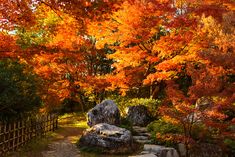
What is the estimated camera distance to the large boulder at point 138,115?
1883 centimetres

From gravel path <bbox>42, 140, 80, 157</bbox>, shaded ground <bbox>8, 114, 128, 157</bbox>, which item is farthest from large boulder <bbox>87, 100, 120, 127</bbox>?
gravel path <bbox>42, 140, 80, 157</bbox>

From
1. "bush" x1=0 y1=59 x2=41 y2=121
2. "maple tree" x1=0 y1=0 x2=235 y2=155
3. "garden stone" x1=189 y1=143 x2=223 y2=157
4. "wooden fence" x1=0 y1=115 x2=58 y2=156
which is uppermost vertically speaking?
"maple tree" x1=0 y1=0 x2=235 y2=155

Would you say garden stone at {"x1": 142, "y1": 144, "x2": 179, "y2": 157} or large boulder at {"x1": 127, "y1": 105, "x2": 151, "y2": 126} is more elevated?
large boulder at {"x1": 127, "y1": 105, "x2": 151, "y2": 126}

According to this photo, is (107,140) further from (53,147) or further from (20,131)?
(20,131)

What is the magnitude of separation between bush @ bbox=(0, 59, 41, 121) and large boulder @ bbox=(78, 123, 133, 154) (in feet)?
9.25

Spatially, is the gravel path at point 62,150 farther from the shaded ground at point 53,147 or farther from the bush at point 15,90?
the bush at point 15,90

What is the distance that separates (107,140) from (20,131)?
3.67m

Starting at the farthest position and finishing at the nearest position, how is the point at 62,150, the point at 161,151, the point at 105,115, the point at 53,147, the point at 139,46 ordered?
1. the point at 139,46
2. the point at 105,115
3. the point at 53,147
4. the point at 62,150
5. the point at 161,151

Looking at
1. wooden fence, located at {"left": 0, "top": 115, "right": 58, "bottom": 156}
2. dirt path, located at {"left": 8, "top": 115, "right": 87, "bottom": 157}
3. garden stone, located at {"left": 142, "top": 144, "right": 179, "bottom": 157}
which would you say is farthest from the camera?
garden stone, located at {"left": 142, "top": 144, "right": 179, "bottom": 157}

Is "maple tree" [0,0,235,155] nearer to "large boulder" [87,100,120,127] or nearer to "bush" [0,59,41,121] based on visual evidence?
"bush" [0,59,41,121]

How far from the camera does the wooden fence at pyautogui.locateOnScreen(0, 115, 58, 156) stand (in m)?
12.4

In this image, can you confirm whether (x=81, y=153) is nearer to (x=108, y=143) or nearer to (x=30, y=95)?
(x=108, y=143)

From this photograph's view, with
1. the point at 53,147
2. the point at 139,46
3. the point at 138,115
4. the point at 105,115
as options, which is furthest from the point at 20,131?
the point at 139,46

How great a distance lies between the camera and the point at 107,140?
1350 cm
